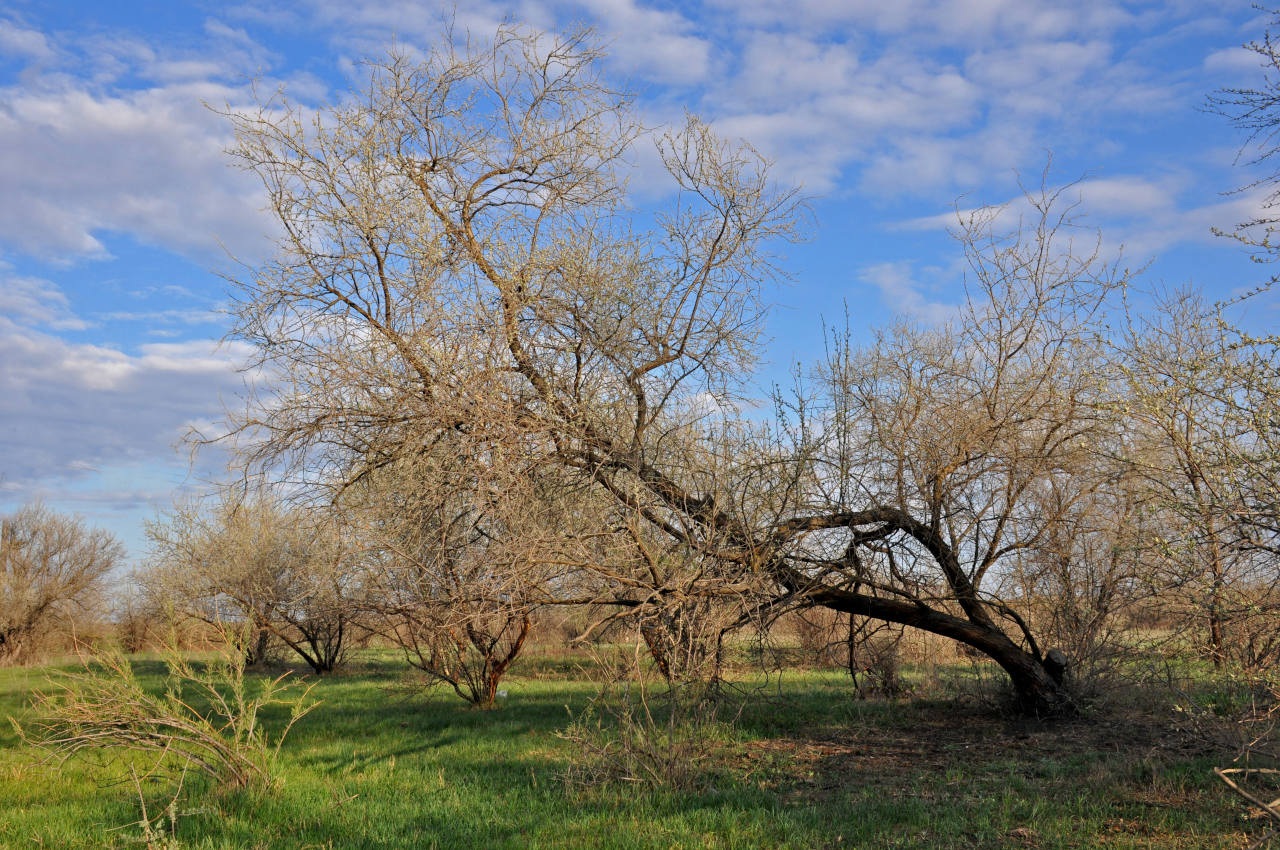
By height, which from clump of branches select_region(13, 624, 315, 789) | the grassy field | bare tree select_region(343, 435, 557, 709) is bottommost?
the grassy field

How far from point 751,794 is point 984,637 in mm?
4162

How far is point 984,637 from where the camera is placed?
9.62m

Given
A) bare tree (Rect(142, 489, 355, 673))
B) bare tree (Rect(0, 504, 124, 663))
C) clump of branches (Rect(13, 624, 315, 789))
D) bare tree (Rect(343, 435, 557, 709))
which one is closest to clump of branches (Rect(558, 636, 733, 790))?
bare tree (Rect(343, 435, 557, 709))

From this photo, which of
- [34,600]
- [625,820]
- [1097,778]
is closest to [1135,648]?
[1097,778]

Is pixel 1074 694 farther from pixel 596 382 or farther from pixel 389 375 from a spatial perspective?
pixel 389 375

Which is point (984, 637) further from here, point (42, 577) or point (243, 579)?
point (42, 577)

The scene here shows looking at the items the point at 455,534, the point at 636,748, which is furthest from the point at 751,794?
the point at 455,534

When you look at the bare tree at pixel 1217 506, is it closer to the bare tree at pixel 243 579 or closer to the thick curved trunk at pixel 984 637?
the thick curved trunk at pixel 984 637

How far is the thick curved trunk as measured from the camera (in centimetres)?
959

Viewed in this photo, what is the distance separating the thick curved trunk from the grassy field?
1.14 feet

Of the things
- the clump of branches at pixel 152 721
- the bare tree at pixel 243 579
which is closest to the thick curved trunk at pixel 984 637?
the clump of branches at pixel 152 721

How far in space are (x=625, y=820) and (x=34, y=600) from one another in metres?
34.8

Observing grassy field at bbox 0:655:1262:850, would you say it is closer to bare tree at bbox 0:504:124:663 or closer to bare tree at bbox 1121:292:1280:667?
bare tree at bbox 1121:292:1280:667

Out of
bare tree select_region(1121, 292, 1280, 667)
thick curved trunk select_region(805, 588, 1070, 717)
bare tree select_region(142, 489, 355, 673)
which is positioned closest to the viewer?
bare tree select_region(1121, 292, 1280, 667)
